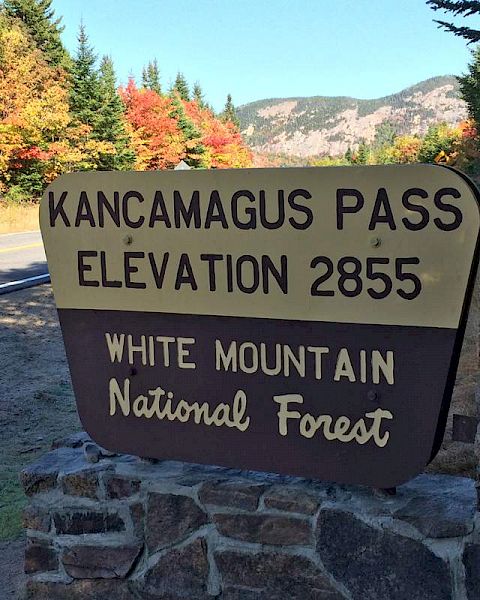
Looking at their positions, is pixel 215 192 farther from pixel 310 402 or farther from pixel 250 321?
pixel 310 402

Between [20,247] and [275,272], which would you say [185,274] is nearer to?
[275,272]

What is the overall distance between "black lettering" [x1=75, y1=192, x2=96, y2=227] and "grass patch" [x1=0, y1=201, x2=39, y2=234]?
63.4 feet

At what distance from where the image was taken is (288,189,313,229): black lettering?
2449 millimetres

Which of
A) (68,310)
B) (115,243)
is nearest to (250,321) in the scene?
(115,243)

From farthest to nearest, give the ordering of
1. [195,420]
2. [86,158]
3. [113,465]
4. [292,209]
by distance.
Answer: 1. [86,158]
2. [113,465]
3. [195,420]
4. [292,209]

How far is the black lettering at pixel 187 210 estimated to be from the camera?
2.63 m

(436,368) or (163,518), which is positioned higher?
(436,368)

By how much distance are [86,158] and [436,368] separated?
1283 inches

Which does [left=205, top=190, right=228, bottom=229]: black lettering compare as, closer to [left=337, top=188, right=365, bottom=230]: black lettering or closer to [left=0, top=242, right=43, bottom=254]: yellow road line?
[left=337, top=188, right=365, bottom=230]: black lettering

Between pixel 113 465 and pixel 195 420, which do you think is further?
pixel 113 465

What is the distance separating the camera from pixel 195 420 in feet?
8.95

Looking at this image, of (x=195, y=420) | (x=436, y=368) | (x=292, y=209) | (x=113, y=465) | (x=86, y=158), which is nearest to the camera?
(x=436, y=368)

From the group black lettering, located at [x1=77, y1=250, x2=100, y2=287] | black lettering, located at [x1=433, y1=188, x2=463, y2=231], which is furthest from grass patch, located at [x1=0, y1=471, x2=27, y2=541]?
black lettering, located at [x1=433, y1=188, x2=463, y2=231]

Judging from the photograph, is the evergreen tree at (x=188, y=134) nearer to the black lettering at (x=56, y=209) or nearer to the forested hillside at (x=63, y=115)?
the forested hillside at (x=63, y=115)
